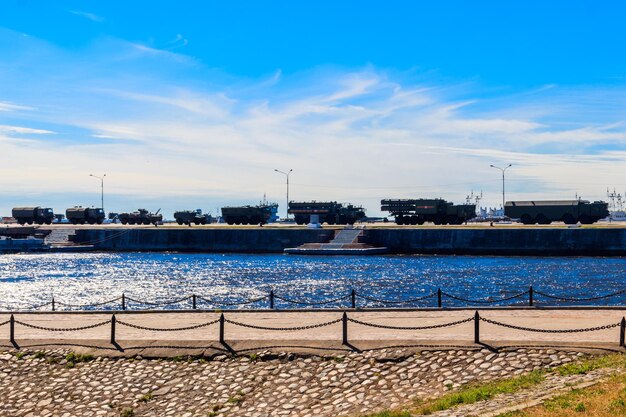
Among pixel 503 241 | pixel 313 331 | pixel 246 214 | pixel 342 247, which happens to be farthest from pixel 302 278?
pixel 246 214

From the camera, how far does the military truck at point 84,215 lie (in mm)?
111562

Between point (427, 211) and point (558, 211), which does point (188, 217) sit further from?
point (558, 211)

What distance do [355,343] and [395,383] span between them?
8.18ft

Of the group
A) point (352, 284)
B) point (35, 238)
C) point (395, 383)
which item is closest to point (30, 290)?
point (352, 284)

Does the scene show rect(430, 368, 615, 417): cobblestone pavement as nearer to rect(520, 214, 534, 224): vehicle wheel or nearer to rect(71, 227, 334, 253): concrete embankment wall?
rect(71, 227, 334, 253): concrete embankment wall

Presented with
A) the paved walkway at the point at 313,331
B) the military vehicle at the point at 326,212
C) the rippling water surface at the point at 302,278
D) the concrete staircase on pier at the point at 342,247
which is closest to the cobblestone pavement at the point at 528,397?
the paved walkway at the point at 313,331

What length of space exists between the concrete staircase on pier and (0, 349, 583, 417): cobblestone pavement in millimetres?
53075

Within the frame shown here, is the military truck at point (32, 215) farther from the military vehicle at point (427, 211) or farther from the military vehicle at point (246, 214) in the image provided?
the military vehicle at point (427, 211)

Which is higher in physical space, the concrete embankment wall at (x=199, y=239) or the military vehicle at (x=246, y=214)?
the military vehicle at (x=246, y=214)

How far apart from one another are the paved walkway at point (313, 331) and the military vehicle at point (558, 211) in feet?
203

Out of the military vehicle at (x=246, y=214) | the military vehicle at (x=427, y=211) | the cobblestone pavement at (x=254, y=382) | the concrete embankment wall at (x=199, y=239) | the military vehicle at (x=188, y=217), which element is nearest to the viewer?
the cobblestone pavement at (x=254, y=382)

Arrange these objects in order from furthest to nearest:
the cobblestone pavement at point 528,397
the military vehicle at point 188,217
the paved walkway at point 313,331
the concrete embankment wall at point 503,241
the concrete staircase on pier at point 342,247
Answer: the military vehicle at point 188,217, the concrete staircase on pier at point 342,247, the concrete embankment wall at point 503,241, the paved walkway at point 313,331, the cobblestone pavement at point 528,397

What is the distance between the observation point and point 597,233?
6606 centimetres

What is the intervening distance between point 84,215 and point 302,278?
74262 mm
